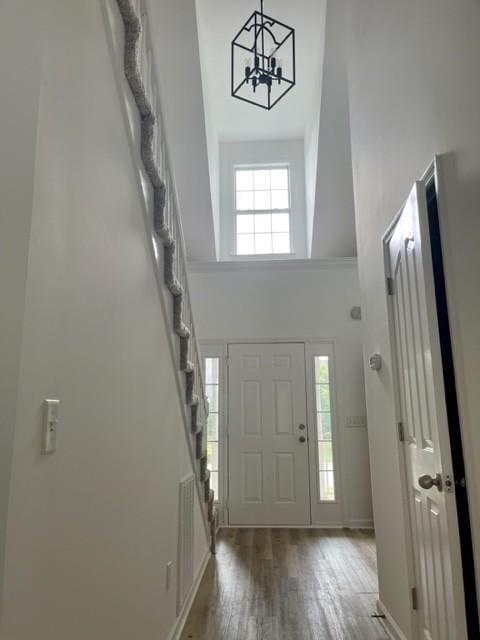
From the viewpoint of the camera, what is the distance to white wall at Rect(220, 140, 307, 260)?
6172mm

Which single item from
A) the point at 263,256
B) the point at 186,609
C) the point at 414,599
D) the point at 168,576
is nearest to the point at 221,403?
the point at 263,256

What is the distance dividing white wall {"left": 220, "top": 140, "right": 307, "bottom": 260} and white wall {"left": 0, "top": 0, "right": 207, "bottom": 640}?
4320mm

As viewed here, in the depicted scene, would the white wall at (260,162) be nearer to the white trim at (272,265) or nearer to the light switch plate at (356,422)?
the white trim at (272,265)

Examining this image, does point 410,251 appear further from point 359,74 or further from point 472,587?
point 359,74

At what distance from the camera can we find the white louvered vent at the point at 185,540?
2.48 metres

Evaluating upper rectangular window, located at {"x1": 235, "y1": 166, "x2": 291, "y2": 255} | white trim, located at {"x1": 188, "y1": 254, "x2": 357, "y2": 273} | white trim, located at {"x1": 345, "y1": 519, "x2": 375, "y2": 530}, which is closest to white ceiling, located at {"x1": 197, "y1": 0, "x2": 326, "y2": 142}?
upper rectangular window, located at {"x1": 235, "y1": 166, "x2": 291, "y2": 255}

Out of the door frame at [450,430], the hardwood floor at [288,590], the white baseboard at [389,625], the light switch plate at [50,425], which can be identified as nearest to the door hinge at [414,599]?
the door frame at [450,430]

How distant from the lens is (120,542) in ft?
5.16

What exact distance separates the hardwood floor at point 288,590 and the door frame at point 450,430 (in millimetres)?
712

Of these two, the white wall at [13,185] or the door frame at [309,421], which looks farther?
the door frame at [309,421]

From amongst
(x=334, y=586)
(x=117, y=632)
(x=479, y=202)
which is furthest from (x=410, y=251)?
(x=334, y=586)

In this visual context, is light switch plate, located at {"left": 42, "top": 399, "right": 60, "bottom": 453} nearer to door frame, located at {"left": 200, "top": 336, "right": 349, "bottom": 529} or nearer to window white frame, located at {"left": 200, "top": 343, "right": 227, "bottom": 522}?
window white frame, located at {"left": 200, "top": 343, "right": 227, "bottom": 522}

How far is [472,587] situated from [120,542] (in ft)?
4.47

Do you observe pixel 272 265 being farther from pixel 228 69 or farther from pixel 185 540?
pixel 185 540
